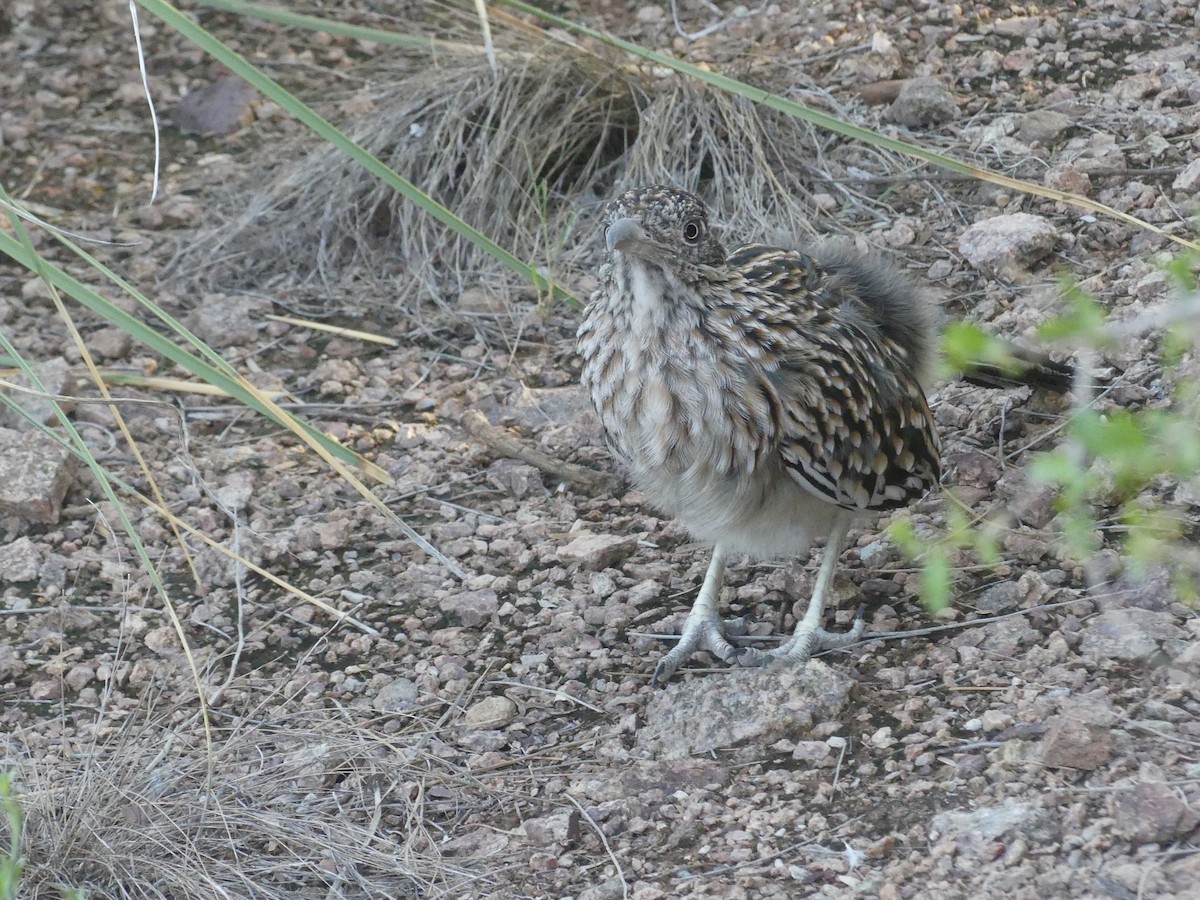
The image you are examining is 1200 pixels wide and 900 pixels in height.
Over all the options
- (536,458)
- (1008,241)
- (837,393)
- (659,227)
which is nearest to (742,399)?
(837,393)

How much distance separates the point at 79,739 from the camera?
3.77 meters

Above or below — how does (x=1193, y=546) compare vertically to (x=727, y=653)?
above

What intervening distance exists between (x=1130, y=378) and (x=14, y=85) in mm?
5210

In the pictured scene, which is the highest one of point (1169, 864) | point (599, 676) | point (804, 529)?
point (1169, 864)

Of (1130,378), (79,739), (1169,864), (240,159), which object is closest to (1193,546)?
(1130,378)

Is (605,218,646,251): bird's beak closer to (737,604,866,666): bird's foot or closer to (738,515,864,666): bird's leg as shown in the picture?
(738,515,864,666): bird's leg

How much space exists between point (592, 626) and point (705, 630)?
1.08 ft

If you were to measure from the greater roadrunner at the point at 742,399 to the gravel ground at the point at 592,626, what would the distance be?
0.29m

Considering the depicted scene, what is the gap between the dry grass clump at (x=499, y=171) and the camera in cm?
561

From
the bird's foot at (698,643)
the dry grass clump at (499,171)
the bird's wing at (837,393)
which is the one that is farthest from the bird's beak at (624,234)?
the dry grass clump at (499,171)

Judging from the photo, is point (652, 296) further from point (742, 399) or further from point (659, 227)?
point (742, 399)

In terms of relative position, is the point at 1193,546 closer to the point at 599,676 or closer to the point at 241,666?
the point at 599,676

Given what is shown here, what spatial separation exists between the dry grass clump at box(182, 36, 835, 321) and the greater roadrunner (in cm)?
170

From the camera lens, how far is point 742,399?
3590 millimetres
